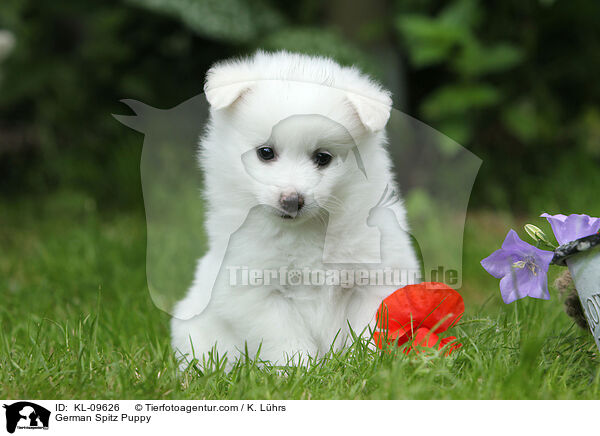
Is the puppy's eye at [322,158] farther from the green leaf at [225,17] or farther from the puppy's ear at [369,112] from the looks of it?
the green leaf at [225,17]

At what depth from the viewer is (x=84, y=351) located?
238 cm

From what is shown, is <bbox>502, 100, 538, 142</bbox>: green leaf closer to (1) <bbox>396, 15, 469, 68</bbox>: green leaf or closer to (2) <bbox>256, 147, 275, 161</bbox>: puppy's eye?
(1) <bbox>396, 15, 469, 68</bbox>: green leaf

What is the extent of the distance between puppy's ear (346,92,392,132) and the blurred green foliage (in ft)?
4.31

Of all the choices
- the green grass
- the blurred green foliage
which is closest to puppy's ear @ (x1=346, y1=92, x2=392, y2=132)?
the green grass

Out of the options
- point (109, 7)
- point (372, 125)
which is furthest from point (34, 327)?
point (109, 7)

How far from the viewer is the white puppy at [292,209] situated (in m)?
2.17

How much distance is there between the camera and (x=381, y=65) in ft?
12.3

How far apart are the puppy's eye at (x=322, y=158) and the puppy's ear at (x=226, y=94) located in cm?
31

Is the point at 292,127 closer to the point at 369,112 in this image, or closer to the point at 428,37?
the point at 369,112

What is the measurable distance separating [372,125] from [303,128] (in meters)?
0.23

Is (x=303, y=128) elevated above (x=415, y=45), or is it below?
below

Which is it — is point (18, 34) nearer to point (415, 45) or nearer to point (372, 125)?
point (415, 45)

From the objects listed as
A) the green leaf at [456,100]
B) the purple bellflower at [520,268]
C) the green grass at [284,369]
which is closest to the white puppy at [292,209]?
the green grass at [284,369]
